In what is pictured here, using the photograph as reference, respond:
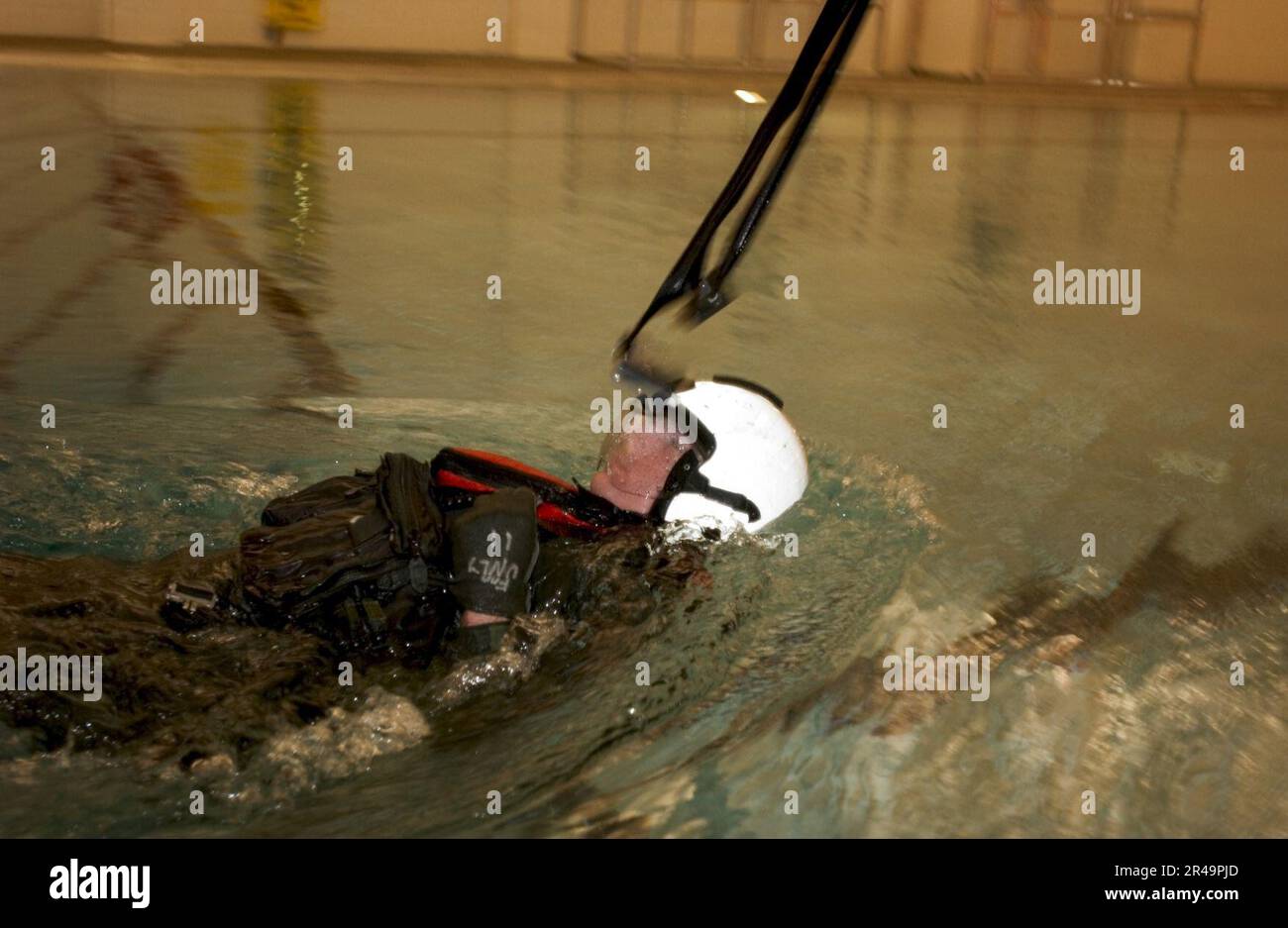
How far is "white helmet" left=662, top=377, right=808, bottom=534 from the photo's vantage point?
3.41 m

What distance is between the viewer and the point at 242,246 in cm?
720

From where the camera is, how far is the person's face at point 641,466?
3.39 m

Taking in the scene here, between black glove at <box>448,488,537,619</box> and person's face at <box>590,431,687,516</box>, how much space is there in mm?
494

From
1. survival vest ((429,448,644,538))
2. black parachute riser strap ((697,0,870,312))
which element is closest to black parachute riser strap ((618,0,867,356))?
black parachute riser strap ((697,0,870,312))

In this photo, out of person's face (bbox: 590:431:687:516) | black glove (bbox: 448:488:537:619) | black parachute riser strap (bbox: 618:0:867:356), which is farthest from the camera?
person's face (bbox: 590:431:687:516)

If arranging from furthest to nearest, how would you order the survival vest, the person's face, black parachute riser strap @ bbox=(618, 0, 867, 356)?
1. the person's face
2. the survival vest
3. black parachute riser strap @ bbox=(618, 0, 867, 356)

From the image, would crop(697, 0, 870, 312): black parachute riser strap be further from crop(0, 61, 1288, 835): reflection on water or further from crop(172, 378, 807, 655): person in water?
crop(0, 61, 1288, 835): reflection on water

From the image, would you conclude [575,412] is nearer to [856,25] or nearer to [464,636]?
[464,636]

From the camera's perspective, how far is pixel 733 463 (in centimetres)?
346

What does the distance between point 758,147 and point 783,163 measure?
0.29 feet

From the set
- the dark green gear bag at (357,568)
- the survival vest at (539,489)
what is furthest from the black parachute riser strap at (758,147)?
the dark green gear bag at (357,568)

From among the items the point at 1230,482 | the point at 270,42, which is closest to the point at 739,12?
the point at 270,42

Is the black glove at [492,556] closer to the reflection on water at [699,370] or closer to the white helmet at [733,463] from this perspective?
the reflection on water at [699,370]

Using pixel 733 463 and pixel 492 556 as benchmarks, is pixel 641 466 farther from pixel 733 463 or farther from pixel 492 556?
pixel 492 556
